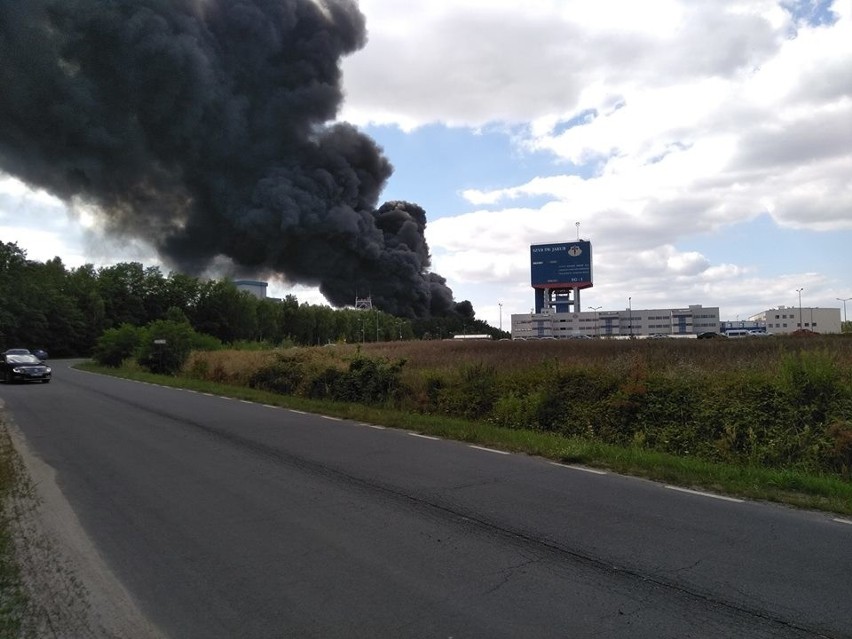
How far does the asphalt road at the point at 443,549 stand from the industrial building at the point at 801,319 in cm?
5445

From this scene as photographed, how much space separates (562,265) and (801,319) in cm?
2375

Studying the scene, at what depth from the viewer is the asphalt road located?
3867 millimetres

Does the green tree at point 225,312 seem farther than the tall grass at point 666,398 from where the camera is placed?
Yes

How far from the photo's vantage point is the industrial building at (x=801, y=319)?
6184 centimetres

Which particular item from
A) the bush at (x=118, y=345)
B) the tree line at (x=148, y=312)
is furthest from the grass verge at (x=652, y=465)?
the tree line at (x=148, y=312)

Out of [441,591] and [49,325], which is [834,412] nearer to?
[441,591]

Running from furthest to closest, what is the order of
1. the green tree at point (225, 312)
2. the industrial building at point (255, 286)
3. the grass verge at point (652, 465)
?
the industrial building at point (255, 286)
the green tree at point (225, 312)
the grass verge at point (652, 465)

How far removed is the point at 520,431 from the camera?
38.5 ft

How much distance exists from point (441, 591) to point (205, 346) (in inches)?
1503

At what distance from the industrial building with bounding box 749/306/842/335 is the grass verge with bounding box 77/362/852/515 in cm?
5031

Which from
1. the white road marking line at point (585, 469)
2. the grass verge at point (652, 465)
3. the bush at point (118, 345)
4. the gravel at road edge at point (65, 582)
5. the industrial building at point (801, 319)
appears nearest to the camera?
the gravel at road edge at point (65, 582)

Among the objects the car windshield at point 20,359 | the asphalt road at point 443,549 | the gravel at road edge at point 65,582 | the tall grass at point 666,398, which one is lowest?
the gravel at road edge at point 65,582

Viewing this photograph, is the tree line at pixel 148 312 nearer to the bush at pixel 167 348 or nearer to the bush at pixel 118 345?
the bush at pixel 118 345

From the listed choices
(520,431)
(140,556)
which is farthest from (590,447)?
(140,556)
